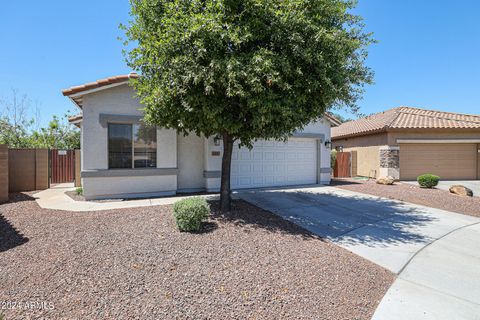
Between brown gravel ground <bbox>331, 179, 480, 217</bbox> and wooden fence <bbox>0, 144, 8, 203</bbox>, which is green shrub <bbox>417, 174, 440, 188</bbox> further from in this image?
wooden fence <bbox>0, 144, 8, 203</bbox>

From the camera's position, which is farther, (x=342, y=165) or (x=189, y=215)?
(x=342, y=165)

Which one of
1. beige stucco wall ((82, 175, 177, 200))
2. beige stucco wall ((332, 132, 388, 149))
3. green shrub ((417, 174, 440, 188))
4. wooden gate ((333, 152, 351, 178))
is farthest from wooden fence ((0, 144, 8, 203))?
beige stucco wall ((332, 132, 388, 149))

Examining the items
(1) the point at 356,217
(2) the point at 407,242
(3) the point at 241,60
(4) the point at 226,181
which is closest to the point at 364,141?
(1) the point at 356,217

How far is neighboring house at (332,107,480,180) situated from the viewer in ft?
51.2

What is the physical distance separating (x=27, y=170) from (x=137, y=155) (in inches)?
226

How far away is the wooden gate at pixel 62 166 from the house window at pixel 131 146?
5629 mm

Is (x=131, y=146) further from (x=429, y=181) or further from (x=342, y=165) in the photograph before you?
(x=342, y=165)

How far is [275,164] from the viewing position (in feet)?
39.1

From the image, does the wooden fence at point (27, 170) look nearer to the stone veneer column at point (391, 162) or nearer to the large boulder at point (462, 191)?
the large boulder at point (462, 191)

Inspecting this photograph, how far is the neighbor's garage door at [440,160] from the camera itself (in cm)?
1595

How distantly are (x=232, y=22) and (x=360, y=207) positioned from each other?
23.2ft

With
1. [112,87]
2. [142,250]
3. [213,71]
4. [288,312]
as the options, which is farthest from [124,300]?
[112,87]

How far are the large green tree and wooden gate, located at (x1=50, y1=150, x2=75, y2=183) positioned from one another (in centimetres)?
915

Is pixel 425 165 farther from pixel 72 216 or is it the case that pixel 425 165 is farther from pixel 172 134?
pixel 72 216
